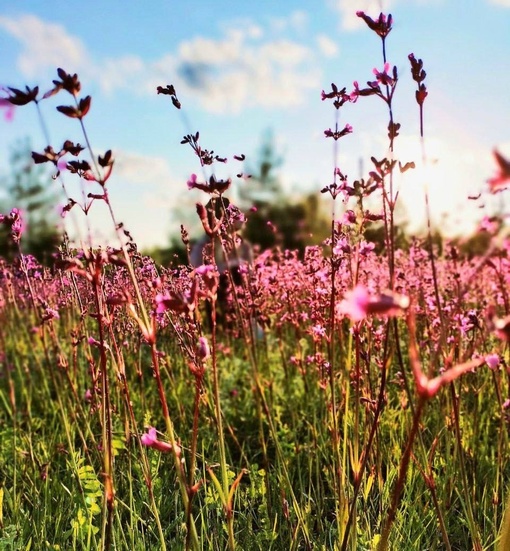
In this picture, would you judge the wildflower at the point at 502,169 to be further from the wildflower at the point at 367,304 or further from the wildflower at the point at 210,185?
the wildflower at the point at 210,185

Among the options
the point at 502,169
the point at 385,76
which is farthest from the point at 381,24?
the point at 502,169

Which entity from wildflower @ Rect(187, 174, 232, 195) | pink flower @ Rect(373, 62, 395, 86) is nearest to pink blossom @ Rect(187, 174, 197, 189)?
wildflower @ Rect(187, 174, 232, 195)

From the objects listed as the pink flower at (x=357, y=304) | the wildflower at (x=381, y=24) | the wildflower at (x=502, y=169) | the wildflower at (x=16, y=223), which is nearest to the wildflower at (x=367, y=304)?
the pink flower at (x=357, y=304)

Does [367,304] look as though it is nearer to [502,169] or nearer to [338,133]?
[502,169]

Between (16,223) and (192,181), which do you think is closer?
(192,181)

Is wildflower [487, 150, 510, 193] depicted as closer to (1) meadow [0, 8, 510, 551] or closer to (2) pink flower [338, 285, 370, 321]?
(1) meadow [0, 8, 510, 551]

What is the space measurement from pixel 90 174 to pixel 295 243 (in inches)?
1159

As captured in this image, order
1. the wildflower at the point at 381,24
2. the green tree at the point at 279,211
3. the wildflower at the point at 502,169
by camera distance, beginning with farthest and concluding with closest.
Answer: the green tree at the point at 279,211 < the wildflower at the point at 381,24 < the wildflower at the point at 502,169

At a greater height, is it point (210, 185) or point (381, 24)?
point (381, 24)

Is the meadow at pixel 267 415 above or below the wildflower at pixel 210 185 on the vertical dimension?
below

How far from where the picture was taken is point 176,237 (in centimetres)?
3291

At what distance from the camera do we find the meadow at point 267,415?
5.08ft

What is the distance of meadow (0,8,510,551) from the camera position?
1548mm

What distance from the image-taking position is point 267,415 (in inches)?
97.5
